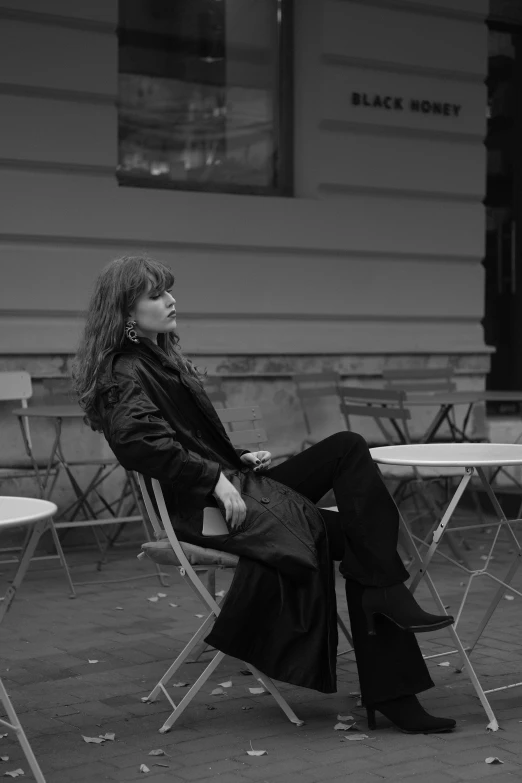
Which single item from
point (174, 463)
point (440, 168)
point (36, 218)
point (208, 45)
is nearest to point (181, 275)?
point (36, 218)

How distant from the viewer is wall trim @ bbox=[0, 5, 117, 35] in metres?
7.44

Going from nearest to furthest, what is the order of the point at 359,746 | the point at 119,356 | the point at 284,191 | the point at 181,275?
the point at 359,746 → the point at 119,356 → the point at 181,275 → the point at 284,191

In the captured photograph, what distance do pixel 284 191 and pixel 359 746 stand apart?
5620 mm

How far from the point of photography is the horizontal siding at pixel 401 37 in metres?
8.76

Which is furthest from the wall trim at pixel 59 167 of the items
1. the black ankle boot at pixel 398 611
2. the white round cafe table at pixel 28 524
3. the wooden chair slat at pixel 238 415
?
the black ankle boot at pixel 398 611

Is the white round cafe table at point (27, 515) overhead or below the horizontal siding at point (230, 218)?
below

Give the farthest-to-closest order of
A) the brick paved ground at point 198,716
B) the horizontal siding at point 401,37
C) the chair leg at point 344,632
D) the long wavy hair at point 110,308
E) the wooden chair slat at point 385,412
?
1. the horizontal siding at point 401,37
2. the wooden chair slat at point 385,412
3. the chair leg at point 344,632
4. the long wavy hair at point 110,308
5. the brick paved ground at point 198,716

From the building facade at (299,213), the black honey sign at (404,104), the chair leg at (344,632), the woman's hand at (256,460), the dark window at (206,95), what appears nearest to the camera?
the woman's hand at (256,460)

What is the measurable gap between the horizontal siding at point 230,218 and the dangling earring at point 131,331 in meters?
3.53

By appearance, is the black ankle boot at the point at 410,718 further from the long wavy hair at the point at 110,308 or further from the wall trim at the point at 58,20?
the wall trim at the point at 58,20

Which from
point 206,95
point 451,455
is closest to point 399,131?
point 206,95

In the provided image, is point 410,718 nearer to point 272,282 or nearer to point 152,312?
point 152,312

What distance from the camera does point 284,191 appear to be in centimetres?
884

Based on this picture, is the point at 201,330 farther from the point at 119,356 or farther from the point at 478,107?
the point at 119,356
